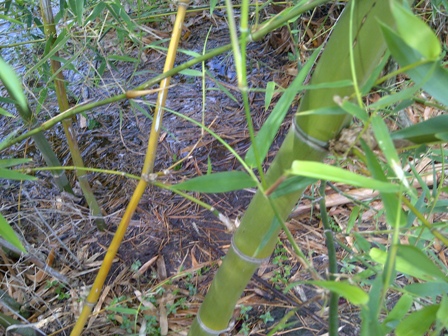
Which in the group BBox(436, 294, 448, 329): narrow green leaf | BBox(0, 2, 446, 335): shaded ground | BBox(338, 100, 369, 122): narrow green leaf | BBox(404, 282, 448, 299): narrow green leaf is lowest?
BBox(0, 2, 446, 335): shaded ground

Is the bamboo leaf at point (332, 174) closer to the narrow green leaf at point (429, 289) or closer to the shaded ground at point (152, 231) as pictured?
the narrow green leaf at point (429, 289)

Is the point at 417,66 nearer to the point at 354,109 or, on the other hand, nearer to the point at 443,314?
the point at 354,109

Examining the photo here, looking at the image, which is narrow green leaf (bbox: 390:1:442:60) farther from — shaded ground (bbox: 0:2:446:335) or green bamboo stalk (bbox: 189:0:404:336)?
shaded ground (bbox: 0:2:446:335)

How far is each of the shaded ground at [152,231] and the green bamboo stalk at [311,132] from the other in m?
0.25

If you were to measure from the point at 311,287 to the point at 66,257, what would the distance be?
66cm

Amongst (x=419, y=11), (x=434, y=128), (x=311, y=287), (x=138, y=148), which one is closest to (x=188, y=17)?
(x=138, y=148)

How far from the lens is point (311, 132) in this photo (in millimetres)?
428

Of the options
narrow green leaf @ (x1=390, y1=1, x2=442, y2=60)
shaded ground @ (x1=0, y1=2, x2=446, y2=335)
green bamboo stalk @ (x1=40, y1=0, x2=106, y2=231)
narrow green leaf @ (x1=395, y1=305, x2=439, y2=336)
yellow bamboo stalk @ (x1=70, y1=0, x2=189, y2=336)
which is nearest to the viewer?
narrow green leaf @ (x1=390, y1=1, x2=442, y2=60)

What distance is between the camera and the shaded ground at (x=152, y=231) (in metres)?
0.97

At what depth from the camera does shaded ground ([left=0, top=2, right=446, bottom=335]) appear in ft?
3.19

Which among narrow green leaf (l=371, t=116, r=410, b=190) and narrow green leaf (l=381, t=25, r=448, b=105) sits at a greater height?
narrow green leaf (l=381, t=25, r=448, b=105)

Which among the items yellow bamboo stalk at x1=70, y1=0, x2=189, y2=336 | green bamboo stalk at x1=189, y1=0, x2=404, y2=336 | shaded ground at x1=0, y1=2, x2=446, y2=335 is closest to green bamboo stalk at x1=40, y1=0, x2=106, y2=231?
shaded ground at x1=0, y1=2, x2=446, y2=335

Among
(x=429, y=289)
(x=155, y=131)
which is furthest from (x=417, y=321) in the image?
(x=155, y=131)

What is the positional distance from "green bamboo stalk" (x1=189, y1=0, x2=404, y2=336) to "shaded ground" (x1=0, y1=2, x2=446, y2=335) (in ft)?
0.83
